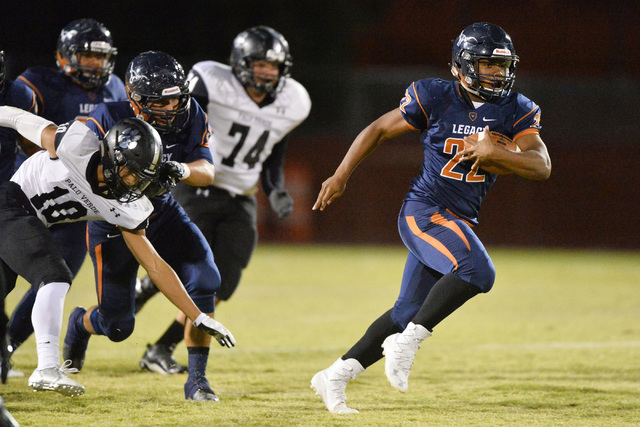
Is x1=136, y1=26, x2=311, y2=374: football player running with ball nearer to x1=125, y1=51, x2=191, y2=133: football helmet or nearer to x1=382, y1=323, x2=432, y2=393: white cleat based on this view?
x1=125, y1=51, x2=191, y2=133: football helmet

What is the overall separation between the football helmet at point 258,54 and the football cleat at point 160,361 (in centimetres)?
176

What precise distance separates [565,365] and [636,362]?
485 mm

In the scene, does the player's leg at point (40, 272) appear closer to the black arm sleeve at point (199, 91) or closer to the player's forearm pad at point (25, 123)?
the player's forearm pad at point (25, 123)

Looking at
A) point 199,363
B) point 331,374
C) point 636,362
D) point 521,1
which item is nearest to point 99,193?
point 199,363

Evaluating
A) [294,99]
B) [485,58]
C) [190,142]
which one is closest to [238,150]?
[294,99]

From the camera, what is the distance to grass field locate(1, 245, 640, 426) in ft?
12.1

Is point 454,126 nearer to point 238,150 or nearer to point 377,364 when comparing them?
point 238,150

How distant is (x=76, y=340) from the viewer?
4.58 meters

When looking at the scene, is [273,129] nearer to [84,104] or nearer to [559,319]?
[84,104]

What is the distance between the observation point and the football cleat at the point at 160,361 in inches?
193

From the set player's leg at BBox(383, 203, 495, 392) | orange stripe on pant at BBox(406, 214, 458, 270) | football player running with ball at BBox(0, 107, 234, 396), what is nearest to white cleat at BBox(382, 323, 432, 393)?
player's leg at BBox(383, 203, 495, 392)

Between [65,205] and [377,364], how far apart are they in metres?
2.54

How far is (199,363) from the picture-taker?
420 cm

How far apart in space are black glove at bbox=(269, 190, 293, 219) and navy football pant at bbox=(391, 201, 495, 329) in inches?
52.5
